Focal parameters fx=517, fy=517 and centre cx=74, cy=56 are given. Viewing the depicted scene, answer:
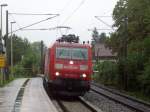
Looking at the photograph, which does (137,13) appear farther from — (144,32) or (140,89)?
(140,89)

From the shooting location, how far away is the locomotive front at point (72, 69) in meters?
26.9

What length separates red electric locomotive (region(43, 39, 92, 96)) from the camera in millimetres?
26953

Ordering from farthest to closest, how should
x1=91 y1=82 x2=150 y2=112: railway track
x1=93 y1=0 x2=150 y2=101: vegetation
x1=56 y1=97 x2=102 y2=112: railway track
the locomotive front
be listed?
x1=93 y1=0 x2=150 y2=101: vegetation
the locomotive front
x1=91 y1=82 x2=150 y2=112: railway track
x1=56 y1=97 x2=102 y2=112: railway track

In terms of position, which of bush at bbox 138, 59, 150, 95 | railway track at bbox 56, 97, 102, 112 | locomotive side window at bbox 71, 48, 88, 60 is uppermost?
locomotive side window at bbox 71, 48, 88, 60

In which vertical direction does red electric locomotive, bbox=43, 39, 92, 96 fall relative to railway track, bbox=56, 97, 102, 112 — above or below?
above

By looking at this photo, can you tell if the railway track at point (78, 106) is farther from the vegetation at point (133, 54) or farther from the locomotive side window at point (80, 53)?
the vegetation at point (133, 54)

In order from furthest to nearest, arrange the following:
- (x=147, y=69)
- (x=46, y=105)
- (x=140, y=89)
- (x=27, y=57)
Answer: (x=27, y=57), (x=140, y=89), (x=147, y=69), (x=46, y=105)

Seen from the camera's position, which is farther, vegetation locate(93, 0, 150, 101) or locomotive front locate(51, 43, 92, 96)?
vegetation locate(93, 0, 150, 101)

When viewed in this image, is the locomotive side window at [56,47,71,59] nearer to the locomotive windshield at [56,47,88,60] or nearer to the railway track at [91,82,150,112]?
the locomotive windshield at [56,47,88,60]

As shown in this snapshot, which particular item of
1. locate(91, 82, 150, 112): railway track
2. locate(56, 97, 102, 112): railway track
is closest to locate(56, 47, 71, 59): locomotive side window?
locate(56, 97, 102, 112): railway track

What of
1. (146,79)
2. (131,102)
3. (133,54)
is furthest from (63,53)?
(133,54)

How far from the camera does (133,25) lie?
47.0 metres

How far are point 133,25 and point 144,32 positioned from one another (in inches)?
73.4

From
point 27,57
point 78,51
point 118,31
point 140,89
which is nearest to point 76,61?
point 78,51
